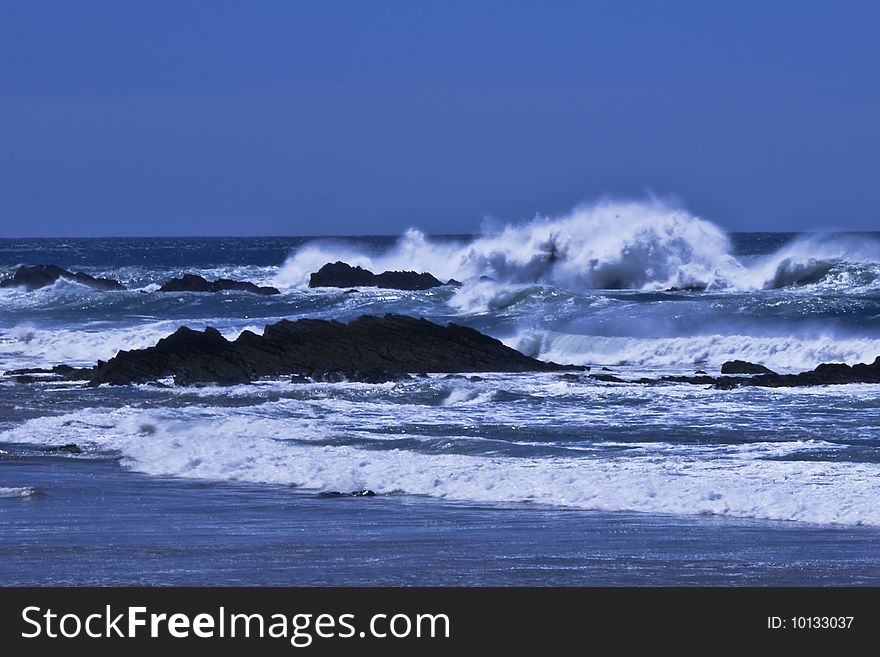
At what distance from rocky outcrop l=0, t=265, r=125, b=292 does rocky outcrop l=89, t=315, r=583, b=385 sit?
1092 inches

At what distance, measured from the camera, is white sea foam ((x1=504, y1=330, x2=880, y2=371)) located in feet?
91.4

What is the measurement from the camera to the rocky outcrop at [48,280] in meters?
52.6

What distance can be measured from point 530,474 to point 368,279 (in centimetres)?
3795

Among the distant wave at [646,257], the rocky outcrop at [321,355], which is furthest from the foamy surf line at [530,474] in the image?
the distant wave at [646,257]

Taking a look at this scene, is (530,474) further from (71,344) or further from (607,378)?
(71,344)

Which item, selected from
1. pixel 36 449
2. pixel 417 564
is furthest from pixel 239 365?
pixel 417 564

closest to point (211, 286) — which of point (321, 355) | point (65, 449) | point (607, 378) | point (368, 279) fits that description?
point (368, 279)

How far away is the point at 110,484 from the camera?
13.4 metres

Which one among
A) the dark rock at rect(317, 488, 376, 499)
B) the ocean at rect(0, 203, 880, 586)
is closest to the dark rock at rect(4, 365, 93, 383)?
the ocean at rect(0, 203, 880, 586)

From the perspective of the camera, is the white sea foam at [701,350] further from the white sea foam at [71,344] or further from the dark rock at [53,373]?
the dark rock at [53,373]

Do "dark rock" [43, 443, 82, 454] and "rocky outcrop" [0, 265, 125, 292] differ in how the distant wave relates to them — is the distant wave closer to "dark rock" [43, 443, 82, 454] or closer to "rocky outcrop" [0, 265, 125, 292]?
"rocky outcrop" [0, 265, 125, 292]
